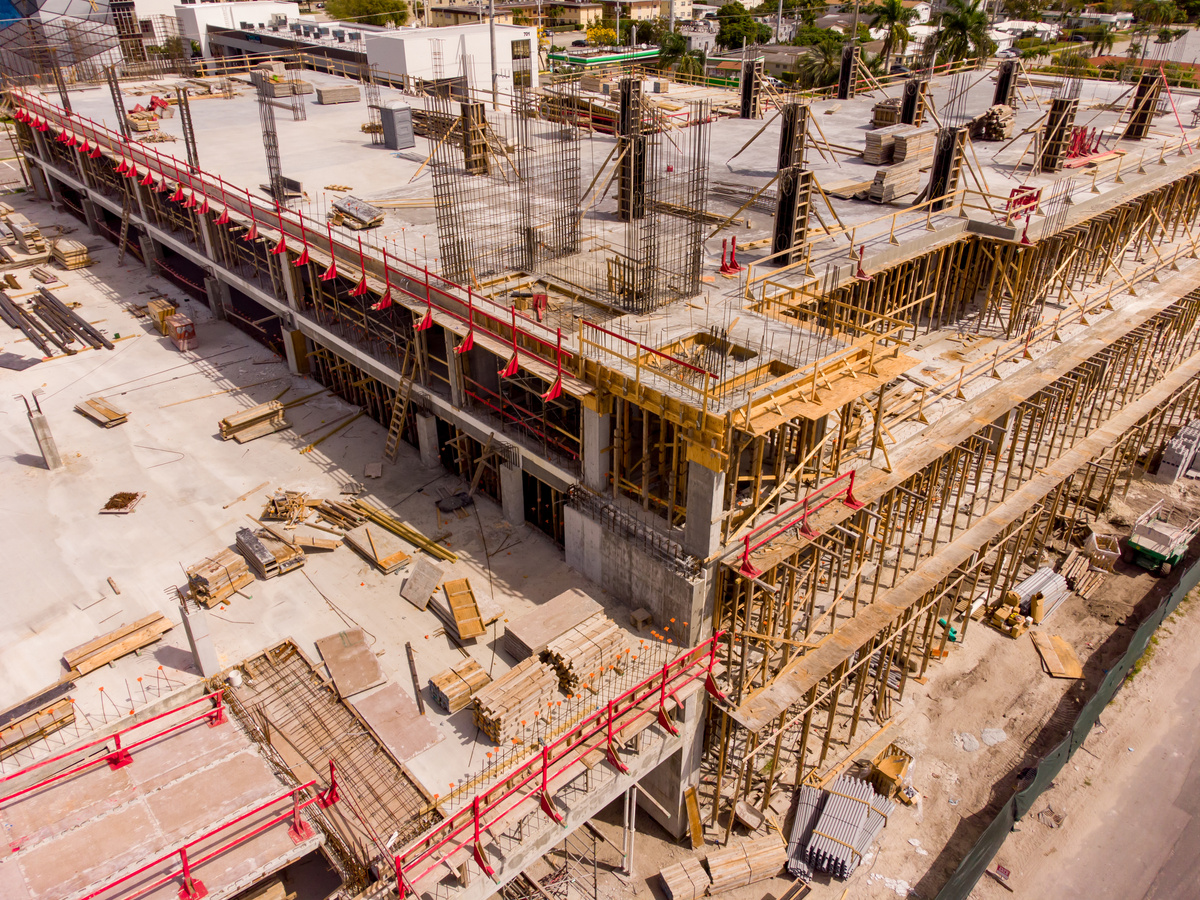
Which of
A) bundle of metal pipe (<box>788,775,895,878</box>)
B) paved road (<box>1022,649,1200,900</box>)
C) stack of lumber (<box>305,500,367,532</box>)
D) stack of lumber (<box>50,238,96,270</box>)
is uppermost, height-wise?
stack of lumber (<box>50,238,96,270</box>)

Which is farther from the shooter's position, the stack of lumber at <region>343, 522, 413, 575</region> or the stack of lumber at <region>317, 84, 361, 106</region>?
the stack of lumber at <region>317, 84, 361, 106</region>

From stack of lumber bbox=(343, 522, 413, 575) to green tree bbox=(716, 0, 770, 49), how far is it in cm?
8185

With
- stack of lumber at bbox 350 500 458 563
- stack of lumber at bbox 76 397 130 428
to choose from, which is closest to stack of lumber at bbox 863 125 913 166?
stack of lumber at bbox 350 500 458 563

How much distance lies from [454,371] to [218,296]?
18810 millimetres

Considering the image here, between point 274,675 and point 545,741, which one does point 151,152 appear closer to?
point 274,675

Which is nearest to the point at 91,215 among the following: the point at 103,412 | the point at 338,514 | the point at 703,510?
the point at 103,412

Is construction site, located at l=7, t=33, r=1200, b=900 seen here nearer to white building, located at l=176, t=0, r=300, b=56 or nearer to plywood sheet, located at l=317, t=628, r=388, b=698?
plywood sheet, located at l=317, t=628, r=388, b=698

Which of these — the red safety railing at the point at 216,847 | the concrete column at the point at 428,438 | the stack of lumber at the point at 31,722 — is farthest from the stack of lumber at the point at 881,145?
the stack of lumber at the point at 31,722

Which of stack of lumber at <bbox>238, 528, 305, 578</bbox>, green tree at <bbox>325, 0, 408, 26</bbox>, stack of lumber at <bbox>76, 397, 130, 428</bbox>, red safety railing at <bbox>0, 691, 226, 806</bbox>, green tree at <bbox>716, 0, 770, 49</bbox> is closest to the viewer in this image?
red safety railing at <bbox>0, 691, 226, 806</bbox>

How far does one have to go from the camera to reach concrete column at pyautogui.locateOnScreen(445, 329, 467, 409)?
22.9 meters

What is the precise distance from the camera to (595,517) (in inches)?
788

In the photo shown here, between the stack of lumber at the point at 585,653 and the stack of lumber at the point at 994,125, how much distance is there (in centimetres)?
3138

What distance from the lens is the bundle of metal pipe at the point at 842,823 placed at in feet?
65.5

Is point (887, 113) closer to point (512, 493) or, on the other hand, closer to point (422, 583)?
point (512, 493)
